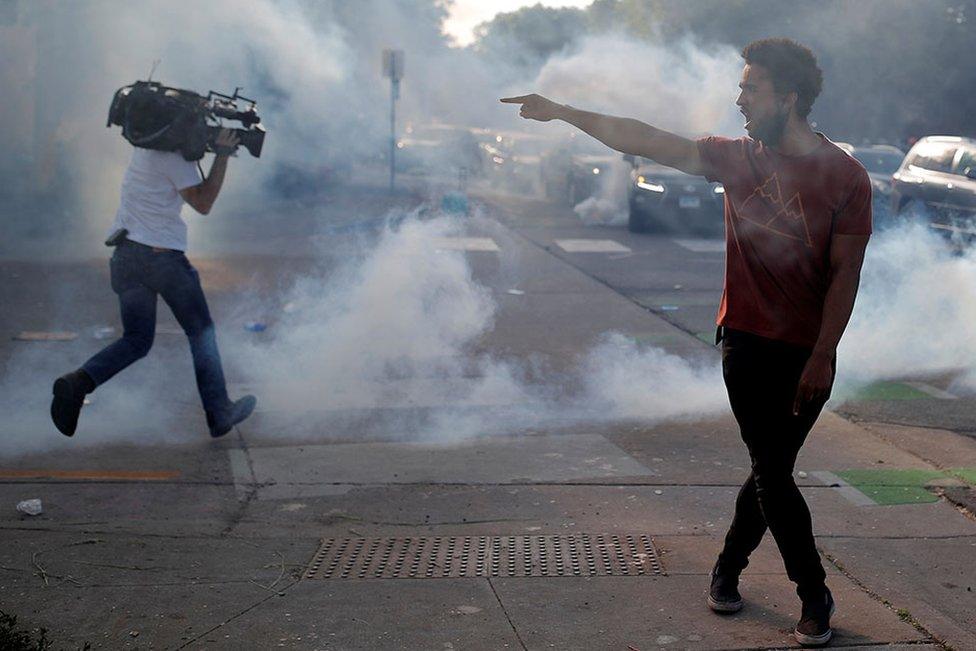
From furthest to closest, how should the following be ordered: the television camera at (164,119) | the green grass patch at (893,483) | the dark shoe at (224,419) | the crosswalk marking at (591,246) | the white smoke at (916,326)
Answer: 1. the crosswalk marking at (591,246)
2. the white smoke at (916,326)
3. the dark shoe at (224,419)
4. the television camera at (164,119)
5. the green grass patch at (893,483)

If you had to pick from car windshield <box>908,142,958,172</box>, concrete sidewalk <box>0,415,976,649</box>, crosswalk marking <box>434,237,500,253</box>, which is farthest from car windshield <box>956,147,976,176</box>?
concrete sidewalk <box>0,415,976,649</box>

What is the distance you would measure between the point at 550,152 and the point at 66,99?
9673 mm

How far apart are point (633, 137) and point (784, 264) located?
2.05 feet

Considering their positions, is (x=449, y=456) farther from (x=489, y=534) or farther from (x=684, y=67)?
(x=684, y=67)

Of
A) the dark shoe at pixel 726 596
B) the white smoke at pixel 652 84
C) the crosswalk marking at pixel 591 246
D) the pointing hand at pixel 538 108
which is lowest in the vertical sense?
the crosswalk marking at pixel 591 246

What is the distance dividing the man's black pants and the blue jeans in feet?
9.63

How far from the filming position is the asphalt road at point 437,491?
11.8 feet

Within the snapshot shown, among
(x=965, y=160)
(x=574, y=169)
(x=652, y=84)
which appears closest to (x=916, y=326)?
(x=965, y=160)

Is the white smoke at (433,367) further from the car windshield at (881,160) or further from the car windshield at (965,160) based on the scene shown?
the car windshield at (881,160)

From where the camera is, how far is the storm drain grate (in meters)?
3.99

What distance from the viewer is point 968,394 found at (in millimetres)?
6902

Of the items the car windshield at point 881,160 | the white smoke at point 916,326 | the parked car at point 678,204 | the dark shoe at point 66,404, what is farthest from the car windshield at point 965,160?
the dark shoe at point 66,404

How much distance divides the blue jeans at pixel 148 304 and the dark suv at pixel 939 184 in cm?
834

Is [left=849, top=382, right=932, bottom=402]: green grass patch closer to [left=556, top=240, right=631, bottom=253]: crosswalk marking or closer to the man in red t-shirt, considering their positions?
the man in red t-shirt
